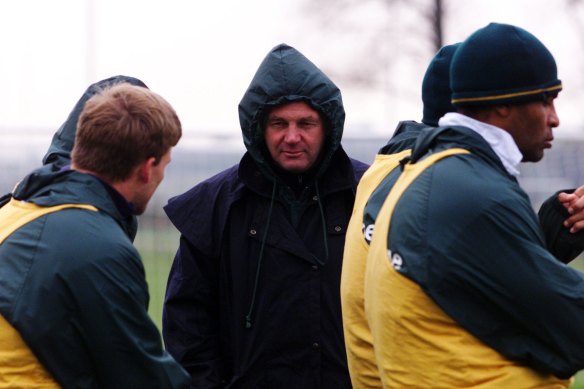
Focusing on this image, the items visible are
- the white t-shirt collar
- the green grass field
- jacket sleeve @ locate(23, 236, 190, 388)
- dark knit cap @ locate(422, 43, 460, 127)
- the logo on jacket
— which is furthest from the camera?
the green grass field

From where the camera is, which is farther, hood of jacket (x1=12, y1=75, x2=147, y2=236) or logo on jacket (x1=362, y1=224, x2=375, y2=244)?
logo on jacket (x1=362, y1=224, x2=375, y2=244)

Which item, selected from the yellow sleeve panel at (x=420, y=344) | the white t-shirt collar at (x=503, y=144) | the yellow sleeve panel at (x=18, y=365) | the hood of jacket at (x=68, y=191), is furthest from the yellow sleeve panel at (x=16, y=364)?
the white t-shirt collar at (x=503, y=144)

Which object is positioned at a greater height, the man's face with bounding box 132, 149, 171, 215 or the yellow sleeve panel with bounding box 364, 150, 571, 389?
the man's face with bounding box 132, 149, 171, 215

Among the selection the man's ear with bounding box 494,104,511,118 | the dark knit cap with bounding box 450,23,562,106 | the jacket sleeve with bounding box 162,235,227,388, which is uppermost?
the dark knit cap with bounding box 450,23,562,106

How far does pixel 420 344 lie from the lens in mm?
3705

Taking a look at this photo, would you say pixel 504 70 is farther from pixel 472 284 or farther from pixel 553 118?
pixel 472 284

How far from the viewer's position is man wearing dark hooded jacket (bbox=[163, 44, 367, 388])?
5297 millimetres

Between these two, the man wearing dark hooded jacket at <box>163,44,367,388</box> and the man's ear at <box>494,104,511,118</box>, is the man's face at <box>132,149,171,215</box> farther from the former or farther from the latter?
the man wearing dark hooded jacket at <box>163,44,367,388</box>

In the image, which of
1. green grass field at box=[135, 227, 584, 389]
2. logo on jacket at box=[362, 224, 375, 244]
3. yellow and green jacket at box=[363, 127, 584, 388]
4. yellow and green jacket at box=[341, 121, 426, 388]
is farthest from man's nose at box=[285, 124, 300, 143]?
green grass field at box=[135, 227, 584, 389]

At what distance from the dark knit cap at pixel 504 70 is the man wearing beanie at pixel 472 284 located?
1 centimetres

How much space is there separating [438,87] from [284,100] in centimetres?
79

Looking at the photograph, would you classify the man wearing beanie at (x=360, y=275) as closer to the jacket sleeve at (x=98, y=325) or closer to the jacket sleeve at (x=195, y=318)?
the jacket sleeve at (x=98, y=325)

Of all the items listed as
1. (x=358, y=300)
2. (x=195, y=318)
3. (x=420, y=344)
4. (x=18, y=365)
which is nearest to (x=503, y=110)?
(x=420, y=344)

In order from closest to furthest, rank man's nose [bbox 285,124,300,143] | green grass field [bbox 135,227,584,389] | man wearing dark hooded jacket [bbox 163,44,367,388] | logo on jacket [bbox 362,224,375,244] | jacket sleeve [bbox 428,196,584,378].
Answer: jacket sleeve [bbox 428,196,584,378] → logo on jacket [bbox 362,224,375,244] → man wearing dark hooded jacket [bbox 163,44,367,388] → man's nose [bbox 285,124,300,143] → green grass field [bbox 135,227,584,389]
